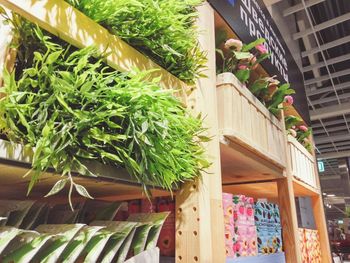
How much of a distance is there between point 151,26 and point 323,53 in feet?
15.1

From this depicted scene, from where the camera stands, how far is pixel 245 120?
3.74ft

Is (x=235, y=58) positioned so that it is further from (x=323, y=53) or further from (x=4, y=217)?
(x=323, y=53)

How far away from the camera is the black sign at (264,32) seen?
50.0 inches

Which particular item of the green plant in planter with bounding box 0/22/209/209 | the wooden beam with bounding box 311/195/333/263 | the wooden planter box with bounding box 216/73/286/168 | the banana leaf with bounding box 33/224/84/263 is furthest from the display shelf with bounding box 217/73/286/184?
the wooden beam with bounding box 311/195/333/263

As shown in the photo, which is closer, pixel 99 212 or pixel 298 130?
pixel 99 212

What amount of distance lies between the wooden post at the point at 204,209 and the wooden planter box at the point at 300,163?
3.00ft

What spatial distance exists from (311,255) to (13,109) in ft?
6.25

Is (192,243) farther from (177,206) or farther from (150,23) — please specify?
(150,23)

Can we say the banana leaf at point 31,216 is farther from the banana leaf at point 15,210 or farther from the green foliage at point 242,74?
the green foliage at point 242,74

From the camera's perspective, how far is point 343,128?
303 inches

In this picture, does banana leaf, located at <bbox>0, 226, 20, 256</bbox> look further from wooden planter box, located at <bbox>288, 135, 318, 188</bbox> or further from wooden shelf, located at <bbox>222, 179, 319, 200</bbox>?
wooden planter box, located at <bbox>288, 135, 318, 188</bbox>

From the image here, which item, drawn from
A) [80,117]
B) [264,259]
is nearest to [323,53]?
[264,259]

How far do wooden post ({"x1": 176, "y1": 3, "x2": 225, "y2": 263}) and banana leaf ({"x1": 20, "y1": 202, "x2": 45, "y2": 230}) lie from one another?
0.36 meters

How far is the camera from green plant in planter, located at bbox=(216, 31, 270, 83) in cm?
121
